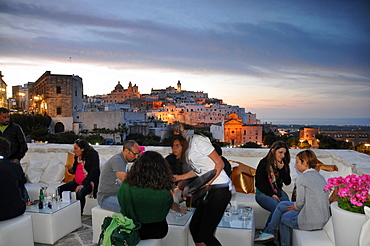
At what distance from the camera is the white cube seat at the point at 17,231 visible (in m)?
2.55

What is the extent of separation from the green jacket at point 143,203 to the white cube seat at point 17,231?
4.22 feet

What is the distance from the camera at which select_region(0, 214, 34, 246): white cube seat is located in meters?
2.55

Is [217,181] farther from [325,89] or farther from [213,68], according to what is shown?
[213,68]

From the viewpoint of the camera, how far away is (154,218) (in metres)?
2.10

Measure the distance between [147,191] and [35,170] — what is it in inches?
141

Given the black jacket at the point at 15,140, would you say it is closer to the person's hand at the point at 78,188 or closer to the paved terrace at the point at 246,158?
the person's hand at the point at 78,188

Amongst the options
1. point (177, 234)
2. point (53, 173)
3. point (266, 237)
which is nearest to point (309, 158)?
point (266, 237)

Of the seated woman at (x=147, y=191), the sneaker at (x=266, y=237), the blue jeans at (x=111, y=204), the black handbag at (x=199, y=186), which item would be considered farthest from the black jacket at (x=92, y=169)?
the sneaker at (x=266, y=237)

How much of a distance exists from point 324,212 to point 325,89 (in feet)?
260

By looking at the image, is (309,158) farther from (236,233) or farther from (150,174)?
(150,174)

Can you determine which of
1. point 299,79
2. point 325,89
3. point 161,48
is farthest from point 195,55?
point 325,89

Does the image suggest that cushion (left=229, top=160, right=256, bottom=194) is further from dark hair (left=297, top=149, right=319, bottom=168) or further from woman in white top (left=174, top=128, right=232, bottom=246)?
woman in white top (left=174, top=128, right=232, bottom=246)

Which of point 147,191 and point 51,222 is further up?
point 147,191

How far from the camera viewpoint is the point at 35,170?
4.77 meters
